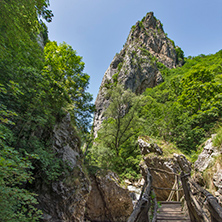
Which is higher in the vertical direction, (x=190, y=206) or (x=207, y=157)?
(x=207, y=157)

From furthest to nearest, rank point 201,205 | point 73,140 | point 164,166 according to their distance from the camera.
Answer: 1. point 164,166
2. point 73,140
3. point 201,205

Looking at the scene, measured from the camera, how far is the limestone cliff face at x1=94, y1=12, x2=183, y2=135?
3388cm

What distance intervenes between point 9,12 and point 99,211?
14.3 metres

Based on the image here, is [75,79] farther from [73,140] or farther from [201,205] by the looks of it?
[201,205]

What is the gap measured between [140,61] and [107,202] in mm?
34947

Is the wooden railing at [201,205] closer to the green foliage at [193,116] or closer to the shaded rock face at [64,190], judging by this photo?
the shaded rock face at [64,190]

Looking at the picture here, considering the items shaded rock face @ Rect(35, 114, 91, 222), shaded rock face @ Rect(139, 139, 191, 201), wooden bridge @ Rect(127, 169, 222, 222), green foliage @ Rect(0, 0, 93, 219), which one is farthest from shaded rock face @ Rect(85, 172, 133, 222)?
wooden bridge @ Rect(127, 169, 222, 222)

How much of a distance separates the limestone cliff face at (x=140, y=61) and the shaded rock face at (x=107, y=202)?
17.2 metres

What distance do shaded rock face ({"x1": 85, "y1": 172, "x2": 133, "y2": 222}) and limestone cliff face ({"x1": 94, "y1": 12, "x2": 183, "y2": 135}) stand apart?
56.5 ft

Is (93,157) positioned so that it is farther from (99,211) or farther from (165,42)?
(165,42)

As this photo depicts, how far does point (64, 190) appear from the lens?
6121 millimetres

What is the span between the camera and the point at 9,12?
366 centimetres

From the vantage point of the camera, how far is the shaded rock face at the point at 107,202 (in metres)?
11.1

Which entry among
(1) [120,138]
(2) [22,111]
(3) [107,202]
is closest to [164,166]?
(3) [107,202]
